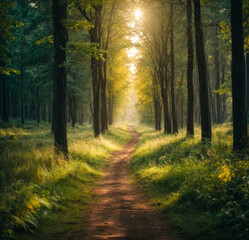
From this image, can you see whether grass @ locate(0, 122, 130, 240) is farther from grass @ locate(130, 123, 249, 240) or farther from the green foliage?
grass @ locate(130, 123, 249, 240)

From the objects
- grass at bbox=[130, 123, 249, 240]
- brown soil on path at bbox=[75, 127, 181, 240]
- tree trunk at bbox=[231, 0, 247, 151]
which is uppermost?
tree trunk at bbox=[231, 0, 247, 151]

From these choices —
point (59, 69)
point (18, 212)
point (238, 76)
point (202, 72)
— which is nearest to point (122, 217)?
point (18, 212)

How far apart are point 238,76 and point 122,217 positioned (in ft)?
19.8

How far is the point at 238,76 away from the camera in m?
7.19

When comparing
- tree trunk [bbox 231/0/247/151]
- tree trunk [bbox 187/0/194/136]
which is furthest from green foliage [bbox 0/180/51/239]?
tree trunk [bbox 187/0/194/136]

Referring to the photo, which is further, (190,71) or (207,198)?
(190,71)

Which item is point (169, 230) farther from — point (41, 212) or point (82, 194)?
point (82, 194)

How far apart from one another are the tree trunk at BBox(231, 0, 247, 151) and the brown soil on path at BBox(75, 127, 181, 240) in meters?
4.10

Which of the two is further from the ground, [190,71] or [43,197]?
[190,71]

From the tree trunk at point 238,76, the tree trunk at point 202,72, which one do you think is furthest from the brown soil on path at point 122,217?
the tree trunk at point 202,72

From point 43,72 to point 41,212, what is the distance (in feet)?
76.0

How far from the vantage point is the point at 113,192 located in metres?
7.34

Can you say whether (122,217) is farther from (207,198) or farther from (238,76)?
(238,76)

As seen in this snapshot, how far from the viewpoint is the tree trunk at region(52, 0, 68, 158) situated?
9.44 m
